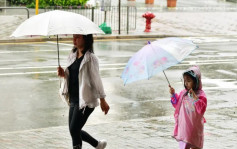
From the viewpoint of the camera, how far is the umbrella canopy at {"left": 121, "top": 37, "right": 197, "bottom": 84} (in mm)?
6285

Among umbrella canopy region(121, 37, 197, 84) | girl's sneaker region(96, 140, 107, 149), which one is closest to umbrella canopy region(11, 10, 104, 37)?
umbrella canopy region(121, 37, 197, 84)

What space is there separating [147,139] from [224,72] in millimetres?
7286

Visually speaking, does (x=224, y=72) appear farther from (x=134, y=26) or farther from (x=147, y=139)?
(x=134, y=26)

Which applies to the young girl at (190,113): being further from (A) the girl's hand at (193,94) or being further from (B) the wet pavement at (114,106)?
(B) the wet pavement at (114,106)

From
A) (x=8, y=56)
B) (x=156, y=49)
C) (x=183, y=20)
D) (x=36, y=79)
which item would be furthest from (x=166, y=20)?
(x=156, y=49)

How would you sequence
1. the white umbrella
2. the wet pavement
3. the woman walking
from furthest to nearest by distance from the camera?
the wet pavement, the woman walking, the white umbrella

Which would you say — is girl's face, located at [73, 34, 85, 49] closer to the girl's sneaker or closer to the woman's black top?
the woman's black top

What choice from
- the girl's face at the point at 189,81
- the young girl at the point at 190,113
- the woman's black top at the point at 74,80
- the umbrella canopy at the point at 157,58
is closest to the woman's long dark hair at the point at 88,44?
the woman's black top at the point at 74,80

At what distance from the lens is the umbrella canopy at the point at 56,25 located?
668 cm

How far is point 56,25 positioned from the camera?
676cm

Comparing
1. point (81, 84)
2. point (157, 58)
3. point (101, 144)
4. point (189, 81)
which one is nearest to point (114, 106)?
point (101, 144)

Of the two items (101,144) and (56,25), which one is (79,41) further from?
(101,144)

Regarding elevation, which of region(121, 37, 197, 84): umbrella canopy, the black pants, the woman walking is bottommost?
the black pants

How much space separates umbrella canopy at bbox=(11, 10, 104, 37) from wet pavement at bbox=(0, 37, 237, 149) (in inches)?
77.8
